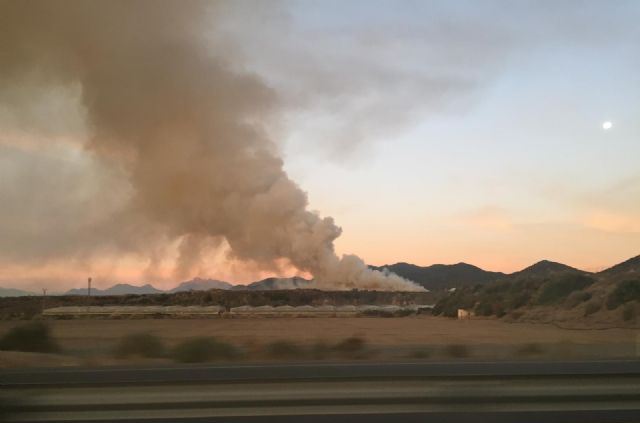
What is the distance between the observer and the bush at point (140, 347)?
22.0 m

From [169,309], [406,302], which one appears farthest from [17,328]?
[406,302]

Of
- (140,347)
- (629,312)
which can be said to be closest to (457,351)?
(140,347)

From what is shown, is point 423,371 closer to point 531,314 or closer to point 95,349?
point 95,349

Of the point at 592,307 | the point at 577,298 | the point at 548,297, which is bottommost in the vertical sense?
the point at 592,307

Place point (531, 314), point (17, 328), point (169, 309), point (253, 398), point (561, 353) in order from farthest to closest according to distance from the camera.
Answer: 1. point (169, 309)
2. point (531, 314)
3. point (17, 328)
4. point (561, 353)
5. point (253, 398)

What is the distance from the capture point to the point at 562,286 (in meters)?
48.4

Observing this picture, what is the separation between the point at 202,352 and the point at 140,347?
3983mm

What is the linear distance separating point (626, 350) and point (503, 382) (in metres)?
11.6

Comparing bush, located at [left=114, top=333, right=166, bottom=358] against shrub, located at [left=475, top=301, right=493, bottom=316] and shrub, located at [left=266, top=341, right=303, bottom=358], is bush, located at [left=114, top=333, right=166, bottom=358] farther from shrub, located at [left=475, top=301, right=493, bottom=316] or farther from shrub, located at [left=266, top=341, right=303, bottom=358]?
shrub, located at [left=475, top=301, right=493, bottom=316]

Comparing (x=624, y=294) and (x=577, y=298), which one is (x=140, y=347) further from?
(x=577, y=298)

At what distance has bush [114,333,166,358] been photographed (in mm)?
22047

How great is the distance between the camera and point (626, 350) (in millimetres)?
19750

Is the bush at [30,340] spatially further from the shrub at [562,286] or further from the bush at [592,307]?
the shrub at [562,286]

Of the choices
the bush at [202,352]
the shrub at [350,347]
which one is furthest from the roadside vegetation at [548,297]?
the bush at [202,352]
